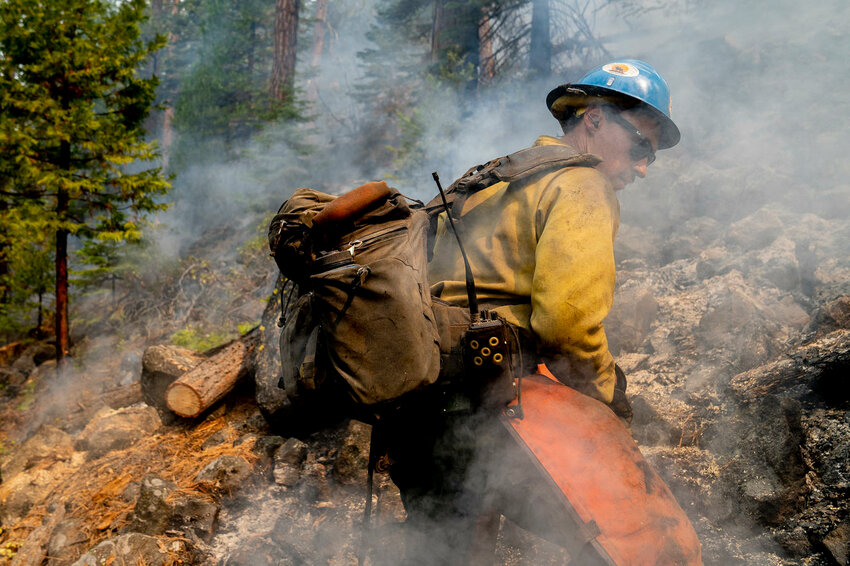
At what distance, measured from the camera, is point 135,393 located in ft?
18.5

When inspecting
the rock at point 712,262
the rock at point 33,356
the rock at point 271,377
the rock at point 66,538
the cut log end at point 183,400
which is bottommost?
the rock at point 33,356

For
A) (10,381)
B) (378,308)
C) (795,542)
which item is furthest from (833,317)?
(10,381)

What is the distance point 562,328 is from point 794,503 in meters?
1.65

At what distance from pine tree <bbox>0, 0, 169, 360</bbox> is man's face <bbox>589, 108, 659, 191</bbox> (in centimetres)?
868

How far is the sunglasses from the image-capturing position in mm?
2109

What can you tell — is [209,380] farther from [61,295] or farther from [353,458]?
[61,295]

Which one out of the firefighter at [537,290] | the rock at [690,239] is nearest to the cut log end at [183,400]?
the firefighter at [537,290]

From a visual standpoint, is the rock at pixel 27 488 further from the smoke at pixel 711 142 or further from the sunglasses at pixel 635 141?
the sunglasses at pixel 635 141

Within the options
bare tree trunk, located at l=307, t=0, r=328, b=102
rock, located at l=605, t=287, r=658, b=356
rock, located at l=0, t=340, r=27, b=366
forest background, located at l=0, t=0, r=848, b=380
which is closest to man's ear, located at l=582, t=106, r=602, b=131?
rock, located at l=605, t=287, r=658, b=356

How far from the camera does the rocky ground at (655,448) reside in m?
2.38

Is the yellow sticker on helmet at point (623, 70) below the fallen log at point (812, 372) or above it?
above

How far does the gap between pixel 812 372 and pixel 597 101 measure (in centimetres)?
173

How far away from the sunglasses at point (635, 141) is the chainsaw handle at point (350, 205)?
1.10 m

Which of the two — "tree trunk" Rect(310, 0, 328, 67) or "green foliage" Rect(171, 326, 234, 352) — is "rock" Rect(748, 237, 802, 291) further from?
"tree trunk" Rect(310, 0, 328, 67)
